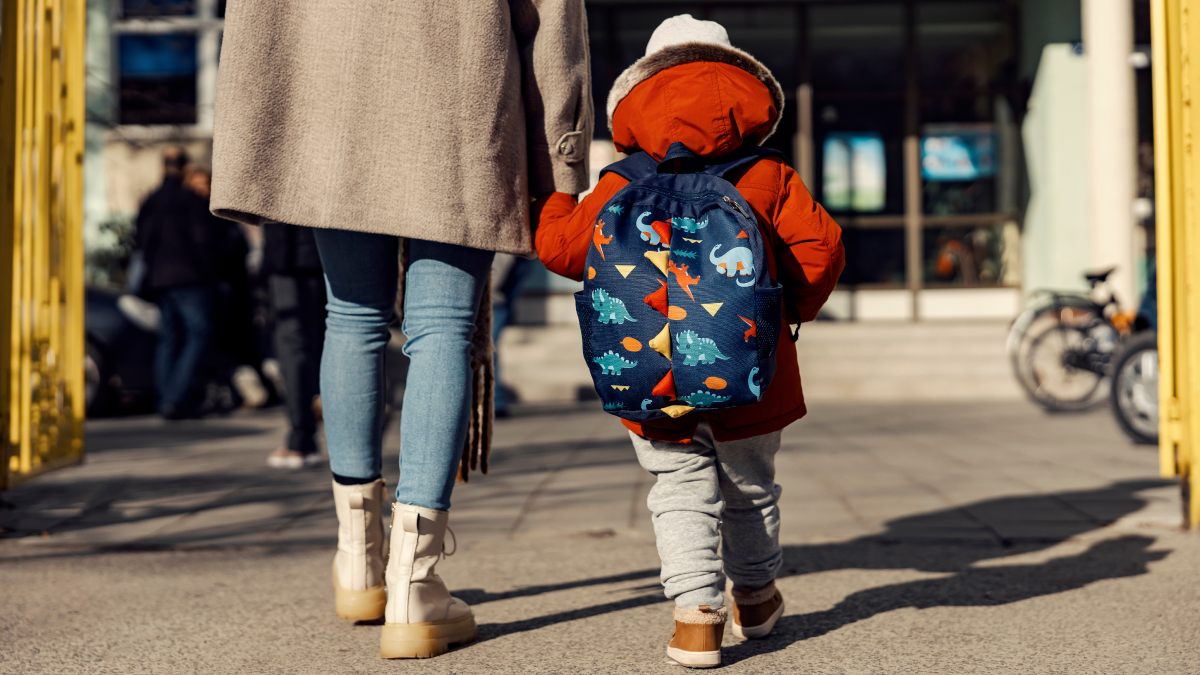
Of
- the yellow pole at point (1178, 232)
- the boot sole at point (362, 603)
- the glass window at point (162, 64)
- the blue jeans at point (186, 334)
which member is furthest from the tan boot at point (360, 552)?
the glass window at point (162, 64)

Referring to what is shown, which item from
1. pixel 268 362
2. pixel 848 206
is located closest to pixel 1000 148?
pixel 848 206

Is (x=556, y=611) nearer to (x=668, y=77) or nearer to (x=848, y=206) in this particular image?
(x=668, y=77)

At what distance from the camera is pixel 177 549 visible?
3352 mm

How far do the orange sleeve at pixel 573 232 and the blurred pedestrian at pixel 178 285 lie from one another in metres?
5.91

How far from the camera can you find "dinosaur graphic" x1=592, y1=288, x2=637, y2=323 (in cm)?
209

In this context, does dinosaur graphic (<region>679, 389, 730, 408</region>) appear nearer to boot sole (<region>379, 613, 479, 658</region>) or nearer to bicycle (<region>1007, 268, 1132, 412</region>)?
boot sole (<region>379, 613, 479, 658</region>)

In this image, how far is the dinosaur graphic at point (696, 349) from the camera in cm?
204

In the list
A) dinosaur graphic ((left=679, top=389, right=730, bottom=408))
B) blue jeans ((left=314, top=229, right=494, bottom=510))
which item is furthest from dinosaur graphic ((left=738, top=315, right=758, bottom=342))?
blue jeans ((left=314, top=229, right=494, bottom=510))

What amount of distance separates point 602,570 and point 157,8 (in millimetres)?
7956

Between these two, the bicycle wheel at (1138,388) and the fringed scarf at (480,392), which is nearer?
the fringed scarf at (480,392)

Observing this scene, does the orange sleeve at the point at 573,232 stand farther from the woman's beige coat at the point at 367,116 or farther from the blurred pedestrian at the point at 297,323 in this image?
the blurred pedestrian at the point at 297,323

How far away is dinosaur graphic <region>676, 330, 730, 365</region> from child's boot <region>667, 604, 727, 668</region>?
475 millimetres

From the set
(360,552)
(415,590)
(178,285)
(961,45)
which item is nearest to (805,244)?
(415,590)

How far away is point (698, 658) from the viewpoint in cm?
213
